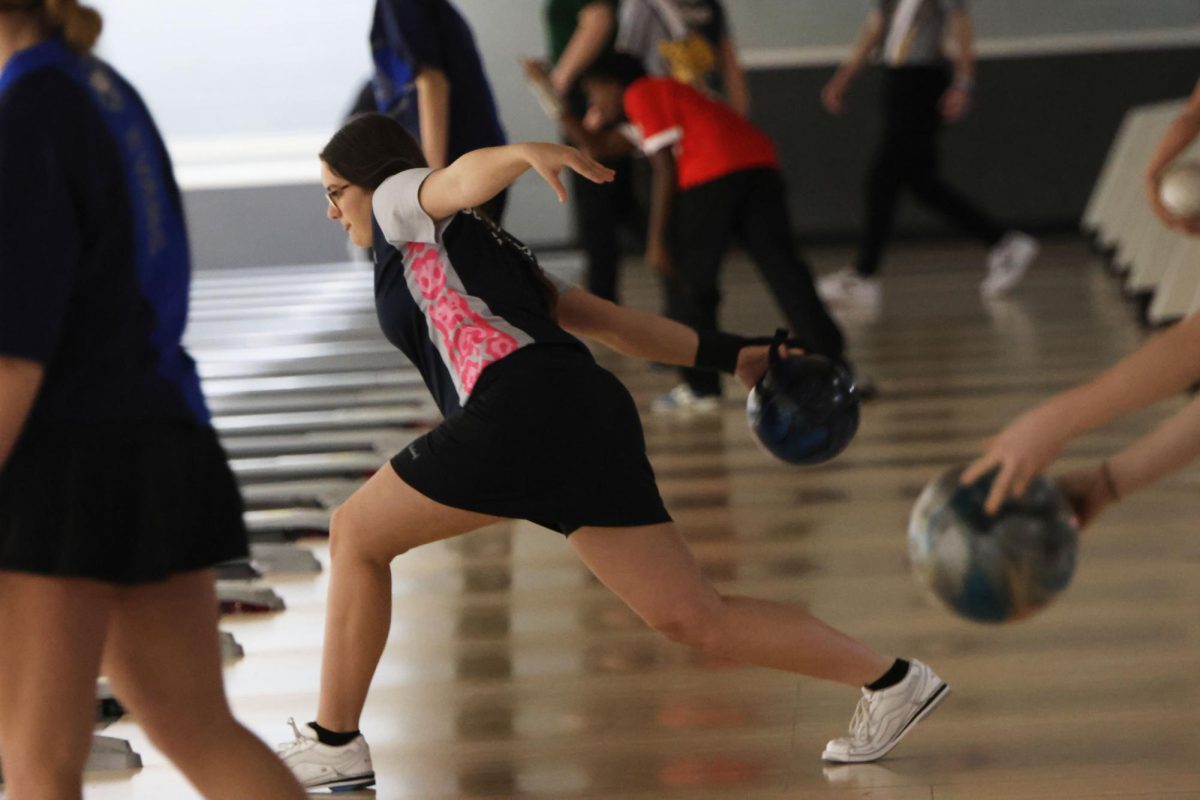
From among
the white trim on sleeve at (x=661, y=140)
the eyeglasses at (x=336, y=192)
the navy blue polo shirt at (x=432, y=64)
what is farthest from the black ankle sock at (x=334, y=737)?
the white trim on sleeve at (x=661, y=140)

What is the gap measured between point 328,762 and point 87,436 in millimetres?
1174

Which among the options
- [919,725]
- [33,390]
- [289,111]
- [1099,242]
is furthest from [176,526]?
[289,111]

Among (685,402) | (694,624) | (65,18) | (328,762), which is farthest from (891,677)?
(685,402)

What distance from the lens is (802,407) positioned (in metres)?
3.03

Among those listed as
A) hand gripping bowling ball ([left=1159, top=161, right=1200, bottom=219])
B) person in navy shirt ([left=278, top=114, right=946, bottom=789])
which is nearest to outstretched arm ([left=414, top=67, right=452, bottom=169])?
hand gripping bowling ball ([left=1159, top=161, right=1200, bottom=219])

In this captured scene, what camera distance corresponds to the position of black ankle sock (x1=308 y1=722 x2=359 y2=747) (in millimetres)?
3020

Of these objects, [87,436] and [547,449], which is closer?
[87,436]

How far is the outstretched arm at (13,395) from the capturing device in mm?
1925

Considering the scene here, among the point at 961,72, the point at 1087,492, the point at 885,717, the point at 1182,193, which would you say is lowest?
the point at 961,72

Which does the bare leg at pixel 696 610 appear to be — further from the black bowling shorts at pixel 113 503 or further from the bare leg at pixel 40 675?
the bare leg at pixel 40 675

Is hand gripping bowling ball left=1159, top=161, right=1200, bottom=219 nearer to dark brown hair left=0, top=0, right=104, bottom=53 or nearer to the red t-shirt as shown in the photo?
the red t-shirt

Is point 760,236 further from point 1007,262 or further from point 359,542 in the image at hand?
point 1007,262

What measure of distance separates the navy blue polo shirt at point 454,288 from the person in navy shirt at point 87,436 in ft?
1.97

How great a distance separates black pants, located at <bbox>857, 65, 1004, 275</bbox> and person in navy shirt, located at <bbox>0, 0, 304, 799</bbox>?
23.4ft
